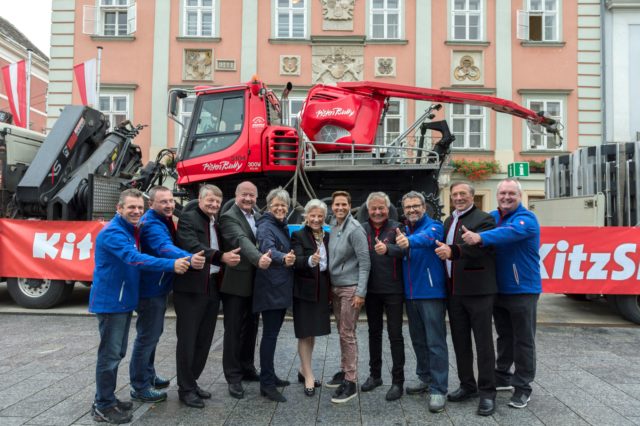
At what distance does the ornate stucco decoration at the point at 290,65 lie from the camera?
55.3 feet

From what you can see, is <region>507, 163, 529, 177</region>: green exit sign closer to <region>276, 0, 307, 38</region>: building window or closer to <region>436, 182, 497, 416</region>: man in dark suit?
<region>276, 0, 307, 38</region>: building window

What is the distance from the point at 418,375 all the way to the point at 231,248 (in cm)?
207

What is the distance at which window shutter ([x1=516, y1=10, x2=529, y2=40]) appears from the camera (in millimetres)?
16859

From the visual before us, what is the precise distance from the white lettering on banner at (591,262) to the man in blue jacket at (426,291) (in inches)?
171

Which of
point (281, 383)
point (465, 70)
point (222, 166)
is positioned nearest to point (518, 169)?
point (465, 70)

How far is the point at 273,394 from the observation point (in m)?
4.41

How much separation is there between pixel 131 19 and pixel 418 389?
16547 mm

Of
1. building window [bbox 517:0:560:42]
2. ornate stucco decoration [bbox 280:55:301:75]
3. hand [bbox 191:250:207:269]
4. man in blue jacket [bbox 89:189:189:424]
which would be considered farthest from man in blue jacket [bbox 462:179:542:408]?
building window [bbox 517:0:560:42]

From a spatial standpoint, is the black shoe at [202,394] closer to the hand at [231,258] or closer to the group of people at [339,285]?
the group of people at [339,285]

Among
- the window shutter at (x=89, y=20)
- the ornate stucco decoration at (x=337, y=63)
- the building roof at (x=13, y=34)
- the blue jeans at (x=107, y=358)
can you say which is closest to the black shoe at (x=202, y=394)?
the blue jeans at (x=107, y=358)

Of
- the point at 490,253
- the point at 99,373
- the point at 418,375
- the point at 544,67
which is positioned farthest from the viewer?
the point at 544,67

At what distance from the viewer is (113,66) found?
17.1 m

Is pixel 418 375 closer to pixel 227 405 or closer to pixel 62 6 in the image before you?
pixel 227 405

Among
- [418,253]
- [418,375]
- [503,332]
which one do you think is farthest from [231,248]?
[503,332]
